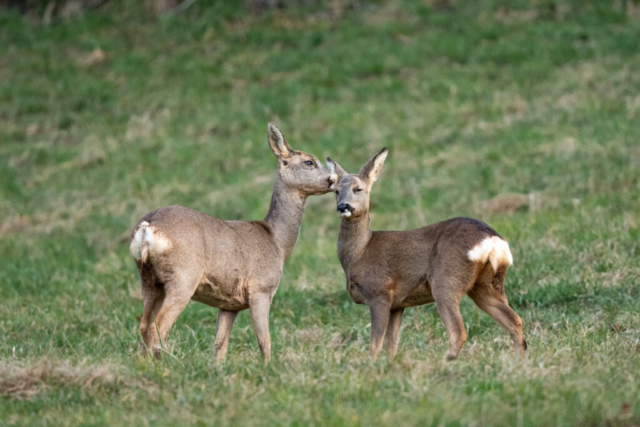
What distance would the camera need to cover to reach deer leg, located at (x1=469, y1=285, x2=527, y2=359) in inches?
242

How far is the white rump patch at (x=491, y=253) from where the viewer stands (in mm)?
6152

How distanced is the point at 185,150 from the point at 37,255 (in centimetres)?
462

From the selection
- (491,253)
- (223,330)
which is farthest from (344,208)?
(223,330)

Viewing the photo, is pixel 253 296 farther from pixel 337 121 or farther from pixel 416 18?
pixel 416 18

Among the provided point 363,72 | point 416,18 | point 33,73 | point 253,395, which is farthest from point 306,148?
point 253,395

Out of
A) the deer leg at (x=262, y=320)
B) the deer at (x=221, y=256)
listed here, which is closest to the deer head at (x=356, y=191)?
the deer at (x=221, y=256)

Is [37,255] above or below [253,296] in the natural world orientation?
below

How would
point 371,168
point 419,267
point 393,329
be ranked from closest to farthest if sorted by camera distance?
point 419,267, point 393,329, point 371,168

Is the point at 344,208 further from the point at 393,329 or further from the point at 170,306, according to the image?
the point at 170,306

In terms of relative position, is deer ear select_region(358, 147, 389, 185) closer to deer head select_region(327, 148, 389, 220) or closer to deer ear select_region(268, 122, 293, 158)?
deer head select_region(327, 148, 389, 220)

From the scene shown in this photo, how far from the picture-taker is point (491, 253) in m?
6.16

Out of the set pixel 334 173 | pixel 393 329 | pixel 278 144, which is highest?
pixel 278 144

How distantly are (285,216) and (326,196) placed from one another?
6.49 m

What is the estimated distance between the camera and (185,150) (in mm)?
16062
